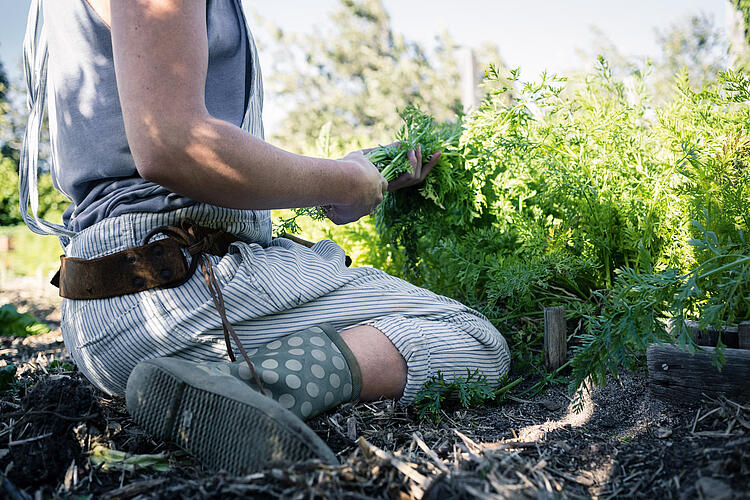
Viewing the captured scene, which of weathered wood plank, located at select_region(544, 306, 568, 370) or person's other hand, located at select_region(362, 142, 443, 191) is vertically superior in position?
person's other hand, located at select_region(362, 142, 443, 191)

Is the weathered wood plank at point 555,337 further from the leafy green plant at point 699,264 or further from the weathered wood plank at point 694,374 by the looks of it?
the weathered wood plank at point 694,374

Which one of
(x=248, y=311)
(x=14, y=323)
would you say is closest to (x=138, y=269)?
(x=248, y=311)

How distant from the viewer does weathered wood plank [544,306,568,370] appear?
6.48 feet

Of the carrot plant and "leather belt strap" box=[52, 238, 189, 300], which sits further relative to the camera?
the carrot plant

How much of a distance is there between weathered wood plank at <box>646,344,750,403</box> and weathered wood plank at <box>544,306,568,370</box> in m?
0.44

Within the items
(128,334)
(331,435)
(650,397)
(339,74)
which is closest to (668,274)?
(650,397)

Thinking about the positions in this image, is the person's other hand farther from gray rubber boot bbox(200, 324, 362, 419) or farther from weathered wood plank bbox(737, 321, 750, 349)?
weathered wood plank bbox(737, 321, 750, 349)

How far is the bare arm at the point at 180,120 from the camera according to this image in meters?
1.19

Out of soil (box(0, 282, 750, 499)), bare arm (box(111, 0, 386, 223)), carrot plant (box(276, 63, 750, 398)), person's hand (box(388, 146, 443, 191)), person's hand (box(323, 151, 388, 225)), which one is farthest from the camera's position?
person's hand (box(388, 146, 443, 191))

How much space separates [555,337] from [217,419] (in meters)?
1.30

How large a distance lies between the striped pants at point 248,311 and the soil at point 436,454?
0.18 metres

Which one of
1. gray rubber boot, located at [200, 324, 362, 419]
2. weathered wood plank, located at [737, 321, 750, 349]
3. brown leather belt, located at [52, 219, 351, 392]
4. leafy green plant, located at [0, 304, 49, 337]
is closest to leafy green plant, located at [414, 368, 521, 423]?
gray rubber boot, located at [200, 324, 362, 419]

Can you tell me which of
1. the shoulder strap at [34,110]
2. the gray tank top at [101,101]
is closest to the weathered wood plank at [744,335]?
the gray tank top at [101,101]

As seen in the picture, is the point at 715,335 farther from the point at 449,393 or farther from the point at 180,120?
the point at 180,120
